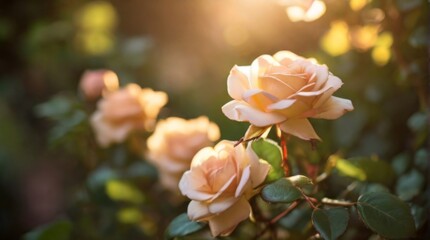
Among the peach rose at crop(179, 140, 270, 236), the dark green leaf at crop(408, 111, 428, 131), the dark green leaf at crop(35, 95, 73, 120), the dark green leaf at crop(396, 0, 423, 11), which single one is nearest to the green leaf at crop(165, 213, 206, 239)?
the peach rose at crop(179, 140, 270, 236)

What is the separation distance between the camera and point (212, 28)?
212 cm

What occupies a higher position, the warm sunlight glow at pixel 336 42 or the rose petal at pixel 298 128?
the warm sunlight glow at pixel 336 42

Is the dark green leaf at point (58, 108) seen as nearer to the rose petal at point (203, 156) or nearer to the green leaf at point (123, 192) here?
the green leaf at point (123, 192)

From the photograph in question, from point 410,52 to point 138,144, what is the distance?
0.56 metres

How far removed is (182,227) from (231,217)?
105 millimetres

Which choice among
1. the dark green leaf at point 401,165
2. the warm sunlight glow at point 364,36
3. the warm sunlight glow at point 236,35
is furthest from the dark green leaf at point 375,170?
the warm sunlight glow at point 236,35

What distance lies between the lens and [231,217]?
30.1 inches

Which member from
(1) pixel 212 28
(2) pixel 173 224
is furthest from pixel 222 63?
(2) pixel 173 224

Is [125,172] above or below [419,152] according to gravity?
above

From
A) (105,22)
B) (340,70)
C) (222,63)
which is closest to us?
(340,70)

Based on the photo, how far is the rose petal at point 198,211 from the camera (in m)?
0.76

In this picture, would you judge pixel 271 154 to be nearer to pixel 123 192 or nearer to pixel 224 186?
pixel 224 186

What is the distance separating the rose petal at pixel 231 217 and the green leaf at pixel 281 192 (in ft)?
0.10

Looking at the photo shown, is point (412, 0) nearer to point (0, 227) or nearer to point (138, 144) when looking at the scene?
point (138, 144)
